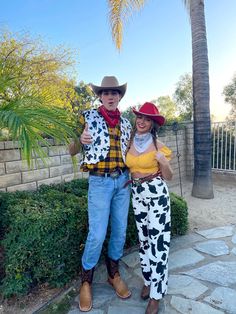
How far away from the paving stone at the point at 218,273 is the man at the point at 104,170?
0.83 meters

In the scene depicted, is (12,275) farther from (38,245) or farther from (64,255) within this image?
(64,255)

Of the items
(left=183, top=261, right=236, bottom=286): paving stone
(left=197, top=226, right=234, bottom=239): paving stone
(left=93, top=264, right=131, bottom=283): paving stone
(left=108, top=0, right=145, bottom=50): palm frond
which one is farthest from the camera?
(left=108, top=0, right=145, bottom=50): palm frond

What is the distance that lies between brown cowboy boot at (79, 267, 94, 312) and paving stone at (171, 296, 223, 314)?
0.71 m

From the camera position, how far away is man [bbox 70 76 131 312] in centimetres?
214

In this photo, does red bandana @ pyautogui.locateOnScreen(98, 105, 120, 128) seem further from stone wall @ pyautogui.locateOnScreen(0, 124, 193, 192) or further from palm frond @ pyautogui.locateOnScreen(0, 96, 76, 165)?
stone wall @ pyautogui.locateOnScreen(0, 124, 193, 192)

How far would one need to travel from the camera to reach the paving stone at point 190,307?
211 cm

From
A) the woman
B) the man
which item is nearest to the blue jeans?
the man

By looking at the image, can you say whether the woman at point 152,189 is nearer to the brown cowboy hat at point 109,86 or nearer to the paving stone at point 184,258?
the brown cowboy hat at point 109,86

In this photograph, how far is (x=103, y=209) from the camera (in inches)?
83.7

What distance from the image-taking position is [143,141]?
2.09m

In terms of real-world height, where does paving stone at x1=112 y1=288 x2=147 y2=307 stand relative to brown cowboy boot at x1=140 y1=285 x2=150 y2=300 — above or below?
below

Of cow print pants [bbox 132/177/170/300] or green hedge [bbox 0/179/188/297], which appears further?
green hedge [bbox 0/179/188/297]

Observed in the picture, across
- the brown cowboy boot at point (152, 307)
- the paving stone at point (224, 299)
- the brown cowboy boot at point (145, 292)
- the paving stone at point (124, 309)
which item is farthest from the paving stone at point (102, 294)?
the paving stone at point (224, 299)

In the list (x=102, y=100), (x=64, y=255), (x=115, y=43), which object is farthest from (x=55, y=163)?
(x=115, y=43)
